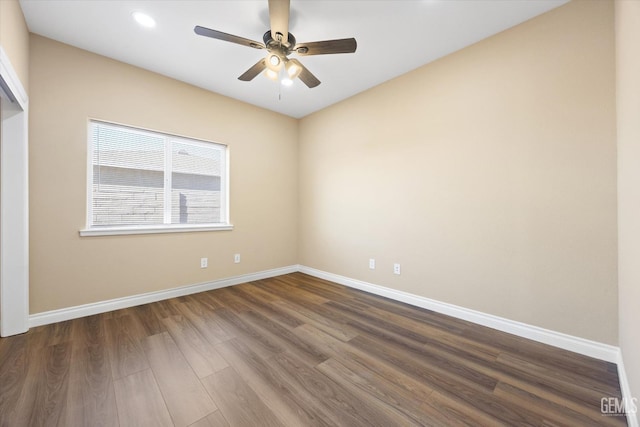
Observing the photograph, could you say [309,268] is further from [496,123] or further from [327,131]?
[496,123]

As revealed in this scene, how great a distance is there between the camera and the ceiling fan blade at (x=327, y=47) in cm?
184

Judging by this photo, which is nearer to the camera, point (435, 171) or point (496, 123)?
point (496, 123)

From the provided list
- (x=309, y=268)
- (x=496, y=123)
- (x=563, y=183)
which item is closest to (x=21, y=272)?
(x=309, y=268)

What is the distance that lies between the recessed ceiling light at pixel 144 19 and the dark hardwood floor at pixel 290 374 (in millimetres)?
2767

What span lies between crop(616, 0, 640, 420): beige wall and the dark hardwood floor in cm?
42

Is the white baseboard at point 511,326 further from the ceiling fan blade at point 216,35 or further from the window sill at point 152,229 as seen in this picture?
the ceiling fan blade at point 216,35

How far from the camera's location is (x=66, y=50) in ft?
7.91

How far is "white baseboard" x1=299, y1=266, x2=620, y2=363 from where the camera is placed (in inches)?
70.8

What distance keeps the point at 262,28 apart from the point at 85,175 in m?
2.33

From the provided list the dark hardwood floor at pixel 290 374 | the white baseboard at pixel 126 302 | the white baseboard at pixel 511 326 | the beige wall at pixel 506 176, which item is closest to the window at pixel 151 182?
the white baseboard at pixel 126 302

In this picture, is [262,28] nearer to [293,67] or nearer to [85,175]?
[293,67]

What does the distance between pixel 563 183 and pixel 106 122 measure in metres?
4.41

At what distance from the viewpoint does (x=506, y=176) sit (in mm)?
2201

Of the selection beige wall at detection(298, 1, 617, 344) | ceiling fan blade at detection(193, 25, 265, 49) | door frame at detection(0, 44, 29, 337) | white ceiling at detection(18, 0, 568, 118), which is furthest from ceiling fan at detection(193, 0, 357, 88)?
door frame at detection(0, 44, 29, 337)
